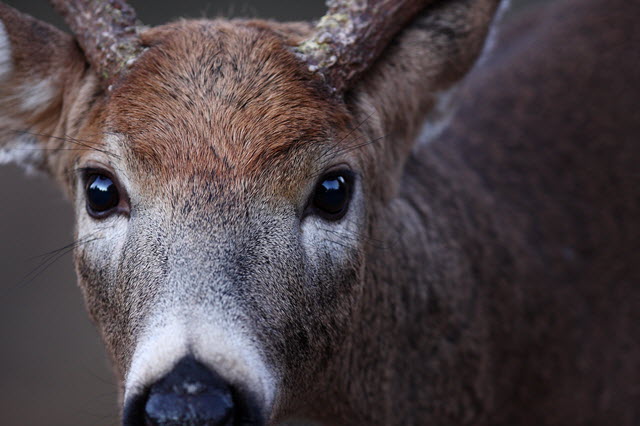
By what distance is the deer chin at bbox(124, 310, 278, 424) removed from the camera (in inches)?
89.2

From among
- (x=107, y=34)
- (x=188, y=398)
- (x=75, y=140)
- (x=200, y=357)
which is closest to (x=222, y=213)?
(x=200, y=357)

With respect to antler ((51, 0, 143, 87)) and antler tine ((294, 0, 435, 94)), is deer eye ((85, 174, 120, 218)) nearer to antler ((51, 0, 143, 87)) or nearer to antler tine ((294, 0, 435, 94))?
antler ((51, 0, 143, 87))

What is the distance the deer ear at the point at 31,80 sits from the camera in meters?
3.16

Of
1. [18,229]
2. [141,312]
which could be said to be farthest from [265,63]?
[18,229]

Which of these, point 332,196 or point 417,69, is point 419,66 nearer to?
point 417,69

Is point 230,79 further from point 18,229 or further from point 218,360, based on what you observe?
point 18,229

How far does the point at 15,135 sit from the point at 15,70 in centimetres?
32

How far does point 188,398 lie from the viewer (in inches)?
87.8

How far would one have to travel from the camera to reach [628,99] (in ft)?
15.5

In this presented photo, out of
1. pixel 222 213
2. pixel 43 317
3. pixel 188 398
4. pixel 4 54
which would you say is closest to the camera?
pixel 188 398

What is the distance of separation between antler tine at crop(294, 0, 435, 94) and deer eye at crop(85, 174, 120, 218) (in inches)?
34.1

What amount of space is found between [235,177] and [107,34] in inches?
34.1

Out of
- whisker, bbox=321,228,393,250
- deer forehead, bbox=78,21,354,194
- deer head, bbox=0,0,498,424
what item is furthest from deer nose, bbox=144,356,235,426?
whisker, bbox=321,228,393,250

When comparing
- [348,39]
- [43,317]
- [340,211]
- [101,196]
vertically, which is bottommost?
[43,317]
